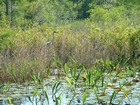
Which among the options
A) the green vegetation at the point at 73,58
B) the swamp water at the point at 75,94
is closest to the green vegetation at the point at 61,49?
the green vegetation at the point at 73,58

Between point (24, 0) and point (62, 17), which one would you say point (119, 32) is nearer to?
point (24, 0)

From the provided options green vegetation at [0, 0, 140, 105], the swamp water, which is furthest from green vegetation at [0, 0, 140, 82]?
the swamp water

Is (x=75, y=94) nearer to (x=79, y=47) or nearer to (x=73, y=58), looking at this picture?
(x=73, y=58)

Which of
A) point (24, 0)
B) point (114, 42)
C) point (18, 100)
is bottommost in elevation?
point (18, 100)

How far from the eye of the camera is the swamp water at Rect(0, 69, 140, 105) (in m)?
6.78

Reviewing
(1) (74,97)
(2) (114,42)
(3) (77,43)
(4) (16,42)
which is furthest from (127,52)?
(1) (74,97)

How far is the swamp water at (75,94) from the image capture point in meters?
6.78

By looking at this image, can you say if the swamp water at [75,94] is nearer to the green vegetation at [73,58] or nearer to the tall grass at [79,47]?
the green vegetation at [73,58]

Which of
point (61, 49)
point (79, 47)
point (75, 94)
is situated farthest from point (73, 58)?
point (75, 94)

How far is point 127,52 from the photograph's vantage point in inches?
456

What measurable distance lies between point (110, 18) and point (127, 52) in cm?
1435

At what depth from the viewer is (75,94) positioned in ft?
23.3

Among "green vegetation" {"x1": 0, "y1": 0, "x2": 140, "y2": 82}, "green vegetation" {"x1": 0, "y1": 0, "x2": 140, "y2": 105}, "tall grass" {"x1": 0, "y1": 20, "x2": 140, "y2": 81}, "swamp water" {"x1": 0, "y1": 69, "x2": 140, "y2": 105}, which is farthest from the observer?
"tall grass" {"x1": 0, "y1": 20, "x2": 140, "y2": 81}

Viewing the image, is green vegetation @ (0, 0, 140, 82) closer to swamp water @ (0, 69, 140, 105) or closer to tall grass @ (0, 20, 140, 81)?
tall grass @ (0, 20, 140, 81)
